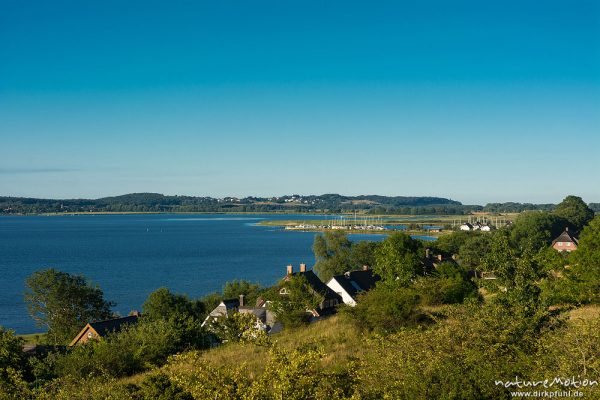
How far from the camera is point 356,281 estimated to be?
57.3 metres

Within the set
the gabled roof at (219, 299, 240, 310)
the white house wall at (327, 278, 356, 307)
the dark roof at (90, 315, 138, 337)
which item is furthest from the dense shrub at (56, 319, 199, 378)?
the white house wall at (327, 278, 356, 307)

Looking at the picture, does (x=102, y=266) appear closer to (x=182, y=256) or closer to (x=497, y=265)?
(x=182, y=256)

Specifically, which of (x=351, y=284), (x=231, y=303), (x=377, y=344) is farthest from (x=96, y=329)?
(x=377, y=344)

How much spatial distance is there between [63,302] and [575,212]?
104285 mm

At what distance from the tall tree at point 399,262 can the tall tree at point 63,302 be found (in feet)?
79.1

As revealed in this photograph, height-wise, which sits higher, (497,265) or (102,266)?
(497,265)

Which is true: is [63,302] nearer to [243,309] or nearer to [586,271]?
[243,309]

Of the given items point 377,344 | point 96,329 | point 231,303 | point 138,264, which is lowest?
point 138,264

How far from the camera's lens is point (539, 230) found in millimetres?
99875

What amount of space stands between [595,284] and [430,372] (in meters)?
21.0

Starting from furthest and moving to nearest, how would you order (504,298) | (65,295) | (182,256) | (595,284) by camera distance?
(182,256), (65,295), (595,284), (504,298)

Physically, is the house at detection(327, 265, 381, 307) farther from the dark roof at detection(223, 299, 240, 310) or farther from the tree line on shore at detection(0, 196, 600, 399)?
the dark roof at detection(223, 299, 240, 310)

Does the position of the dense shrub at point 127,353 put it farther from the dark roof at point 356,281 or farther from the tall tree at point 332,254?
the tall tree at point 332,254

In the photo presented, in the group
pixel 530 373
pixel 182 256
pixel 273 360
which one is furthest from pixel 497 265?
pixel 182 256
